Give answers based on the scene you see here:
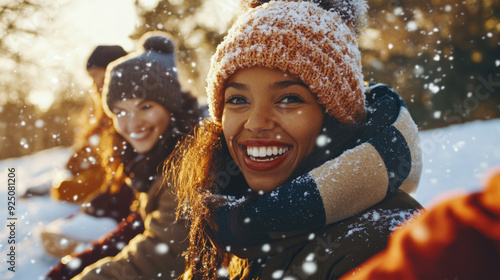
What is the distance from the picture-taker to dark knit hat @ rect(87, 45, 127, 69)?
12.7 feet

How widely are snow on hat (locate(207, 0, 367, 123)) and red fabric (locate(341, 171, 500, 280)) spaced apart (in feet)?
3.52

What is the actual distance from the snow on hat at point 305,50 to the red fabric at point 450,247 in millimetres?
1074

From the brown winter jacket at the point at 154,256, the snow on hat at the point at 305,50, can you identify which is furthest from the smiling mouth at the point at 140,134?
the snow on hat at the point at 305,50

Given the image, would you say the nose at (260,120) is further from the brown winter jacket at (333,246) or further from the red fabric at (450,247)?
the red fabric at (450,247)

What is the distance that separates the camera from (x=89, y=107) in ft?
14.6

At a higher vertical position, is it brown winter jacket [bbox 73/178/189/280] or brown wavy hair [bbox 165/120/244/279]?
brown wavy hair [bbox 165/120/244/279]

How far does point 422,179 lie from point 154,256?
3796 mm

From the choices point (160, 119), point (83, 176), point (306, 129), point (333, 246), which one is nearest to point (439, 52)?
point (160, 119)

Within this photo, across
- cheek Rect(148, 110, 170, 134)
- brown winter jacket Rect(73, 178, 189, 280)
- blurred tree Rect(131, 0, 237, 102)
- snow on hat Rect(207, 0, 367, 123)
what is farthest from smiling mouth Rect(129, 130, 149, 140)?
blurred tree Rect(131, 0, 237, 102)

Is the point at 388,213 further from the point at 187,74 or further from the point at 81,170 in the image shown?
the point at 187,74

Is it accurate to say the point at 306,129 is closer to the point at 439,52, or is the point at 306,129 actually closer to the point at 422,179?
the point at 422,179

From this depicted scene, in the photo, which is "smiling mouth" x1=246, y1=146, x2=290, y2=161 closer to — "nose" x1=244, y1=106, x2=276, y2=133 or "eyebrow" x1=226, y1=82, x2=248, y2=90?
"nose" x1=244, y1=106, x2=276, y2=133

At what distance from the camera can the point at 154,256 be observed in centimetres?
230

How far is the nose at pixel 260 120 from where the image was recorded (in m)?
1.39
